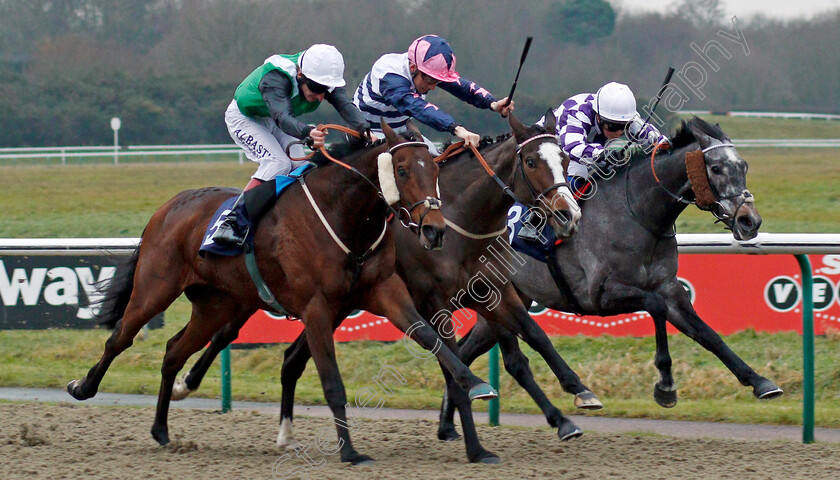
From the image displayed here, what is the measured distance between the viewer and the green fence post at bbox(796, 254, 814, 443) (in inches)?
199

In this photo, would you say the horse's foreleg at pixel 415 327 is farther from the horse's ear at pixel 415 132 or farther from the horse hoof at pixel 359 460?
the horse's ear at pixel 415 132

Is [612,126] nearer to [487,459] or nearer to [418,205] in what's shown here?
[418,205]

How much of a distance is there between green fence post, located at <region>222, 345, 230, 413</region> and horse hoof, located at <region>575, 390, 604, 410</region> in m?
2.33

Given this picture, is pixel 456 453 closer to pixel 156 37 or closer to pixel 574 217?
pixel 574 217

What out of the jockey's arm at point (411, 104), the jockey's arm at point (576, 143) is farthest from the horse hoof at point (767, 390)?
the jockey's arm at point (411, 104)

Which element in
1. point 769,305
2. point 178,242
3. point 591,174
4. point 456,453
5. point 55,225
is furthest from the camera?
point 55,225

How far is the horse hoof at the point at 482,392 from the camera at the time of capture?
4145 mm

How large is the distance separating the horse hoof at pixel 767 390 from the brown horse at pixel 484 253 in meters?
0.83

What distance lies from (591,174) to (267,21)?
14858mm

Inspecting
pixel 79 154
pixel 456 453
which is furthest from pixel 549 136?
pixel 79 154

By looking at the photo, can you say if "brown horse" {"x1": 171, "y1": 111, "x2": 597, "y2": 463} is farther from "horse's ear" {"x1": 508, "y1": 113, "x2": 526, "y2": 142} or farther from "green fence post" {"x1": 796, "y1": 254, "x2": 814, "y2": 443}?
"green fence post" {"x1": 796, "y1": 254, "x2": 814, "y2": 443}

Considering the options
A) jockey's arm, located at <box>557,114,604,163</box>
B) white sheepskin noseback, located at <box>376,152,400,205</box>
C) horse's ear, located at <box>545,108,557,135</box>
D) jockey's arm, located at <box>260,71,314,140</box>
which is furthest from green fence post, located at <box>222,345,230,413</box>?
horse's ear, located at <box>545,108,557,135</box>

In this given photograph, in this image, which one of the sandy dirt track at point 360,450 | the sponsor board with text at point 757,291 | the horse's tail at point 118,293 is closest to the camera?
the sandy dirt track at point 360,450

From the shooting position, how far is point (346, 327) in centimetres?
738
